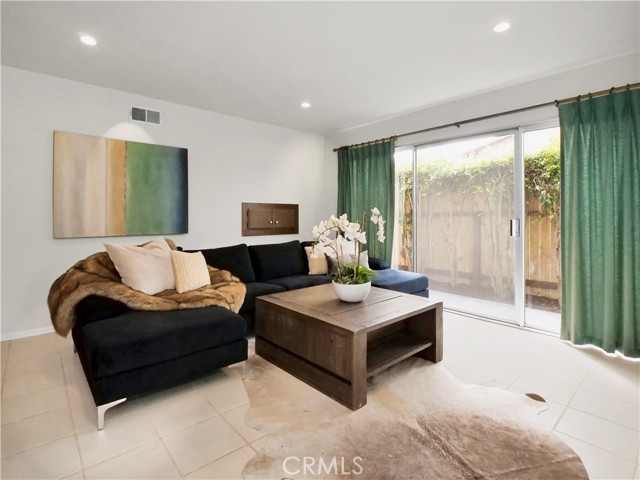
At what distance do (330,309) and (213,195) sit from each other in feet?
8.78

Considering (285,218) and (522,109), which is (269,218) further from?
(522,109)

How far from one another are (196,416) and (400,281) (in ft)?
8.16

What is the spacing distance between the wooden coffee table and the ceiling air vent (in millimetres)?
2617

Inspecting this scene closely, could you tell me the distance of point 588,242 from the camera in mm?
2865

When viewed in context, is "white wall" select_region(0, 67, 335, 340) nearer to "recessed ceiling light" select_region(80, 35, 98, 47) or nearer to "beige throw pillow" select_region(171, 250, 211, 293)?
"recessed ceiling light" select_region(80, 35, 98, 47)

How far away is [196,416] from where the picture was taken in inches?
75.0

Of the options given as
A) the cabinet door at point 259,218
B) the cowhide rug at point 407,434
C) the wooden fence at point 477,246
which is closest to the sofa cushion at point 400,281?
the wooden fence at point 477,246

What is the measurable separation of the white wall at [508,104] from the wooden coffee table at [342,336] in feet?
7.34

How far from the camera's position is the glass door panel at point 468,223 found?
3623 millimetres

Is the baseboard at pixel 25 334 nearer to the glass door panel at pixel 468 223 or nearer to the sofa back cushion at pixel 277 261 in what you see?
the sofa back cushion at pixel 277 261

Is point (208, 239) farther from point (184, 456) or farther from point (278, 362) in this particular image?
point (184, 456)

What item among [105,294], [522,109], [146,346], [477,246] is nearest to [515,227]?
[477,246]
